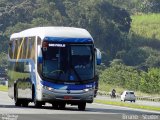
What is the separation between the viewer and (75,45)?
119 feet

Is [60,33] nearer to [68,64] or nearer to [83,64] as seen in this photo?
[68,64]

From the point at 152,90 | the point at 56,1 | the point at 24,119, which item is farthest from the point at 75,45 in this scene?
the point at 56,1

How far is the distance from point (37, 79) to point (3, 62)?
114 meters

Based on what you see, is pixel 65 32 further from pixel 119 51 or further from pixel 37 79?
pixel 119 51

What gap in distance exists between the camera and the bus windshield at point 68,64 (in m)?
35.8

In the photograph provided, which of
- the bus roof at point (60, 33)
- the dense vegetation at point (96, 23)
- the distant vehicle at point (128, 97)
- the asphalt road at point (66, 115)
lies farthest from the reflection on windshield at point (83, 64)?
the dense vegetation at point (96, 23)

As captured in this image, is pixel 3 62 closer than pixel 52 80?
No

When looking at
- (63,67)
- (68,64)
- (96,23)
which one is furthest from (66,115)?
(96,23)

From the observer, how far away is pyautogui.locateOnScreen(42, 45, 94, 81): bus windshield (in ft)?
117

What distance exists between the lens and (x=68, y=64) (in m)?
35.9

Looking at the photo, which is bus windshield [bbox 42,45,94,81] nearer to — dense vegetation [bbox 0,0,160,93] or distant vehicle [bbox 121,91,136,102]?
distant vehicle [bbox 121,91,136,102]

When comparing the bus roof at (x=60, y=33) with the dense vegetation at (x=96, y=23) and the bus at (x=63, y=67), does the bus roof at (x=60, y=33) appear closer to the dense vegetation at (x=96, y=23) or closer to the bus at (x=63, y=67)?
the bus at (x=63, y=67)

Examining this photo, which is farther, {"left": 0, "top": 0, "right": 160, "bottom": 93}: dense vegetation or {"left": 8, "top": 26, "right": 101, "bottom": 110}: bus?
{"left": 0, "top": 0, "right": 160, "bottom": 93}: dense vegetation

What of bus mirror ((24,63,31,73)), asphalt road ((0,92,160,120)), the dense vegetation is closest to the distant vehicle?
bus mirror ((24,63,31,73))
